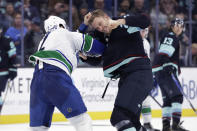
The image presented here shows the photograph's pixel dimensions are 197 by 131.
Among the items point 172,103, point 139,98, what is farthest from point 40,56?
point 172,103

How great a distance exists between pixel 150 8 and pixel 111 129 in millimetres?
3401

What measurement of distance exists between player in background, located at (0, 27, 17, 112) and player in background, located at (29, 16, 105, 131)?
3.33 m

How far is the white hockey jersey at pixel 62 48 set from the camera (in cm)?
338

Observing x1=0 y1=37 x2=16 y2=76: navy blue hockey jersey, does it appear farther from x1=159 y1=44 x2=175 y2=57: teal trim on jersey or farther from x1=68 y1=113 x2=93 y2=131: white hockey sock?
x1=68 y1=113 x2=93 y2=131: white hockey sock

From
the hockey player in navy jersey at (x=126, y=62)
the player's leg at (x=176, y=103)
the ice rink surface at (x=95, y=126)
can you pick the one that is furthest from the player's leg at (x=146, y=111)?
the hockey player in navy jersey at (x=126, y=62)

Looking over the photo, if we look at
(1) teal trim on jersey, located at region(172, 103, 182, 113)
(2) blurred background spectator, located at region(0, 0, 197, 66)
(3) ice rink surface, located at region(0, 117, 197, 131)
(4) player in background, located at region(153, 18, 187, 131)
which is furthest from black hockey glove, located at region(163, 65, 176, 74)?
(2) blurred background spectator, located at region(0, 0, 197, 66)

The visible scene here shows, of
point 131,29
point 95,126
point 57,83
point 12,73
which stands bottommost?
point 95,126

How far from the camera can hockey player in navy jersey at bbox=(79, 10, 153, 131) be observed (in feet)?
11.1

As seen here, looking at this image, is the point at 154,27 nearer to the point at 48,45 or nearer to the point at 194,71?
the point at 194,71

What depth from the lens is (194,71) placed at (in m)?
8.73

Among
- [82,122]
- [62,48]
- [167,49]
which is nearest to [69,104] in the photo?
[82,122]

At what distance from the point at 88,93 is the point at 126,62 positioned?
4.36m

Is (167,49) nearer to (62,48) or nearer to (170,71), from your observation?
(170,71)

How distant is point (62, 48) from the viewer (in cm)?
340
